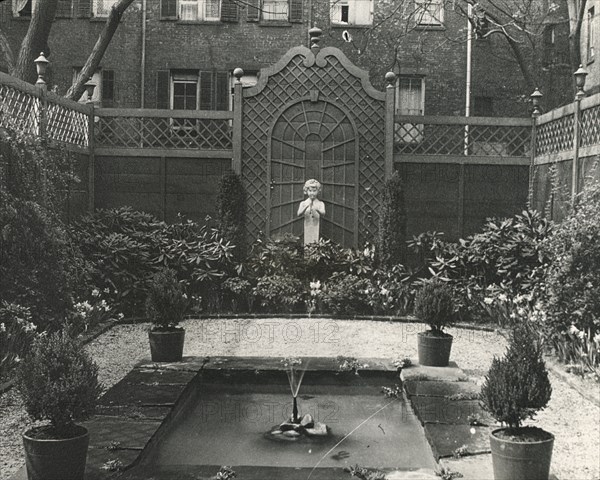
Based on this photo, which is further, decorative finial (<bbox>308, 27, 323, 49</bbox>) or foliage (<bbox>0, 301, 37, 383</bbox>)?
decorative finial (<bbox>308, 27, 323, 49</bbox>)

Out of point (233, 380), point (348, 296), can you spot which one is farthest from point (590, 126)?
point (233, 380)

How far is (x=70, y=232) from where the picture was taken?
11031 millimetres

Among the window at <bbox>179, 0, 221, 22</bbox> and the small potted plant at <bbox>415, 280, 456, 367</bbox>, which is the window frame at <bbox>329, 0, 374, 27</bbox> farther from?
the small potted plant at <bbox>415, 280, 456, 367</bbox>

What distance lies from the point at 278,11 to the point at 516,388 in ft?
65.8

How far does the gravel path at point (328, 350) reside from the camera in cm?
569

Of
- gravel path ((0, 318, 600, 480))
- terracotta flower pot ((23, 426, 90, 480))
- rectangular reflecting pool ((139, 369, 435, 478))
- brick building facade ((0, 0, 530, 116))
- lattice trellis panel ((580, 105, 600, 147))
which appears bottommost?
rectangular reflecting pool ((139, 369, 435, 478))

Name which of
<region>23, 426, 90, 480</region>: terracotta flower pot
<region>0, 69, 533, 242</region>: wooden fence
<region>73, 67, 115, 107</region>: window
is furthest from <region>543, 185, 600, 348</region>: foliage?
<region>73, 67, 115, 107</region>: window

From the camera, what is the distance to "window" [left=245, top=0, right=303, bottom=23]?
22953mm

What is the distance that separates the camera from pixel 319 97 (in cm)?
1437

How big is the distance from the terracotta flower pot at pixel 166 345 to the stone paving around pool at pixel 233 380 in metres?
0.16

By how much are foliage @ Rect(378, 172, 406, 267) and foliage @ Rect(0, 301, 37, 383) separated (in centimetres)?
682

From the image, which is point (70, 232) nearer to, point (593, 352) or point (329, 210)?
point (329, 210)

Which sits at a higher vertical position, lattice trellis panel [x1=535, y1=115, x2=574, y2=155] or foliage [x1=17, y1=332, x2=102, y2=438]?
lattice trellis panel [x1=535, y1=115, x2=574, y2=155]

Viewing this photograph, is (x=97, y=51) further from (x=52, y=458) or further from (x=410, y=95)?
(x=52, y=458)
